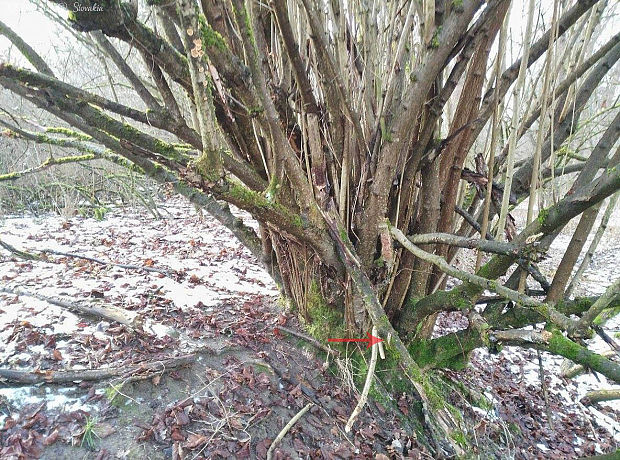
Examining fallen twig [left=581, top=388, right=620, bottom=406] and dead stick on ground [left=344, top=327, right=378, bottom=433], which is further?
fallen twig [left=581, top=388, right=620, bottom=406]

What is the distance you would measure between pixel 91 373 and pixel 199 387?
1.80ft

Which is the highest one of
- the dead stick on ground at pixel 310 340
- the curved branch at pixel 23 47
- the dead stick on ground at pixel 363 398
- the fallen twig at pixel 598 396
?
the curved branch at pixel 23 47

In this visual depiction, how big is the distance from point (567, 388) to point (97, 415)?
159 inches

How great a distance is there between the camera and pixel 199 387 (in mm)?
2012

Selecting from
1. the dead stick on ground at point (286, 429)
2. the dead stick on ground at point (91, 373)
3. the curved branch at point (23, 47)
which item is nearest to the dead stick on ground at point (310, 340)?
the dead stick on ground at point (286, 429)

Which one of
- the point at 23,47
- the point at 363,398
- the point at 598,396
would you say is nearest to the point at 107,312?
the point at 23,47

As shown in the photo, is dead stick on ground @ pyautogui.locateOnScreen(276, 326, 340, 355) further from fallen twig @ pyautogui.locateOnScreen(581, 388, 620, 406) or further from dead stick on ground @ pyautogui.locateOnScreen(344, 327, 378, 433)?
fallen twig @ pyautogui.locateOnScreen(581, 388, 620, 406)

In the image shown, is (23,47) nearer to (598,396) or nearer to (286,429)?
(286,429)

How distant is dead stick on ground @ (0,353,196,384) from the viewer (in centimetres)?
178

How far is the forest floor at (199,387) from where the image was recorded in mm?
1710

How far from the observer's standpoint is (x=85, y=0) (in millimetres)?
1091

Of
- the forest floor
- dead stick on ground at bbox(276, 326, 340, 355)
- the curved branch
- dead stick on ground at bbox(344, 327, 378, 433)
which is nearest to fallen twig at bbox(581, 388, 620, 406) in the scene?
the forest floor

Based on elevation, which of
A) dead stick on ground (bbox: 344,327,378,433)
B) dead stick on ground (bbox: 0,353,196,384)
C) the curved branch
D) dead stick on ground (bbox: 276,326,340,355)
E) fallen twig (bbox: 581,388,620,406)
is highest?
the curved branch

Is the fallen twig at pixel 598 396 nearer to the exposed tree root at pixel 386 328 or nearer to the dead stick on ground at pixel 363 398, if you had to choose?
the exposed tree root at pixel 386 328
